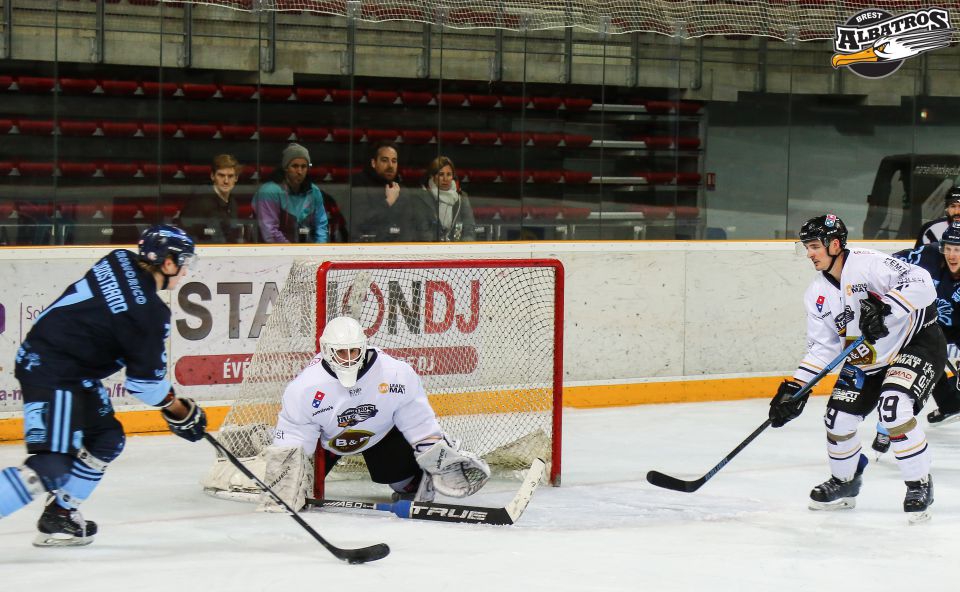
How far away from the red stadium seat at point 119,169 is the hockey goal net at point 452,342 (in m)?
1.33

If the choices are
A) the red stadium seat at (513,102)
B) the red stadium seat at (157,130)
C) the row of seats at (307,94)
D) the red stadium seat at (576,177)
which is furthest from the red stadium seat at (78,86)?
the red stadium seat at (576,177)

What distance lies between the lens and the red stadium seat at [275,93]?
6.85 metres

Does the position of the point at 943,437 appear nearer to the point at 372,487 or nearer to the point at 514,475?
the point at 514,475

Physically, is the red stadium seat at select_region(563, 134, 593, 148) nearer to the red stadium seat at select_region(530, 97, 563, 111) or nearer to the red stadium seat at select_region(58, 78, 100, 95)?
the red stadium seat at select_region(530, 97, 563, 111)

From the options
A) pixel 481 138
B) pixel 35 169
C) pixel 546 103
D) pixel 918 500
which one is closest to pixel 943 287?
pixel 918 500

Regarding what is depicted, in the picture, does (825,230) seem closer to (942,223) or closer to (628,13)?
(942,223)

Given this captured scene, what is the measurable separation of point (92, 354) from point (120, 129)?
2.77 metres

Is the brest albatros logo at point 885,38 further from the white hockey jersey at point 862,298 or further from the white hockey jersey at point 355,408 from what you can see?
the white hockey jersey at point 355,408

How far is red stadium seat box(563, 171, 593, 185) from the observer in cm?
729

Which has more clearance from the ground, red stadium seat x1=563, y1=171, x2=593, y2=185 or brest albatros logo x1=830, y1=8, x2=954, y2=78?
brest albatros logo x1=830, y1=8, x2=954, y2=78

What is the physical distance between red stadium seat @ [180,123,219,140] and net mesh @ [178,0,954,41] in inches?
23.7

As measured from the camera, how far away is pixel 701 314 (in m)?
7.29

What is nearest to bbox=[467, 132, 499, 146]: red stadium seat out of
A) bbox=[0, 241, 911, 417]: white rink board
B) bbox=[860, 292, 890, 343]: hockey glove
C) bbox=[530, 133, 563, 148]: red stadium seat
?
bbox=[530, 133, 563, 148]: red stadium seat

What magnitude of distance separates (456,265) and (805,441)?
201 cm
